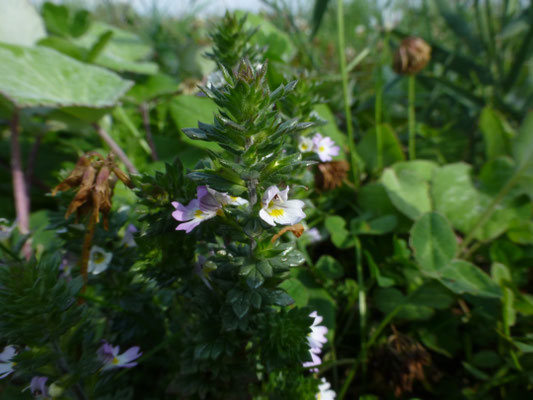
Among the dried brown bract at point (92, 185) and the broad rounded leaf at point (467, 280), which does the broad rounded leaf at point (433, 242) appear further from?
the dried brown bract at point (92, 185)

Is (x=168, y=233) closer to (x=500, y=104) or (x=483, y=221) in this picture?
(x=483, y=221)

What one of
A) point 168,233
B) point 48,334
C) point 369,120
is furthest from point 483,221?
point 48,334

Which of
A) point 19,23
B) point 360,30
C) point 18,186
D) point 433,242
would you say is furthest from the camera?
point 360,30

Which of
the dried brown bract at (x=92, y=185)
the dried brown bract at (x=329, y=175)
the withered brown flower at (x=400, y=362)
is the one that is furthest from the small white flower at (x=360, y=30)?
the dried brown bract at (x=92, y=185)

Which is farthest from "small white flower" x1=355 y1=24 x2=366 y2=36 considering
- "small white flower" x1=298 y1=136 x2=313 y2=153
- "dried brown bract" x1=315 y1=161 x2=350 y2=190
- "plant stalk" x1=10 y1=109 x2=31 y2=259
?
"plant stalk" x1=10 y1=109 x2=31 y2=259

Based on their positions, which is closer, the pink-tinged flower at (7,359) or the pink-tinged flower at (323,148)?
the pink-tinged flower at (7,359)

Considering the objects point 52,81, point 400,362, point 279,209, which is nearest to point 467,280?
point 400,362

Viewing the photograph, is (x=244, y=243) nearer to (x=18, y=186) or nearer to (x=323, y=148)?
(x=323, y=148)
